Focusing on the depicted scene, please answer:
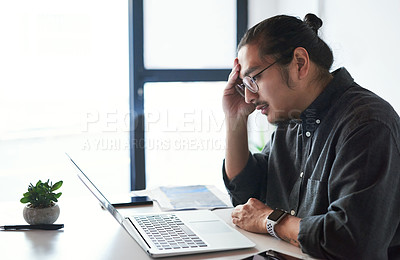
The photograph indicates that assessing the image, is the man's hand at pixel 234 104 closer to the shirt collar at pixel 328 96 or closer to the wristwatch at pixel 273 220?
the shirt collar at pixel 328 96

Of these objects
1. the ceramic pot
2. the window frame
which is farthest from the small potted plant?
the window frame

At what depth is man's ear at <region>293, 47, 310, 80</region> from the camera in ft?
5.10

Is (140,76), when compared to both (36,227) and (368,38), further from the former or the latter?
(36,227)

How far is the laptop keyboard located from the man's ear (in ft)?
1.92

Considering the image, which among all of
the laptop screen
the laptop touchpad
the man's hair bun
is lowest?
the laptop touchpad

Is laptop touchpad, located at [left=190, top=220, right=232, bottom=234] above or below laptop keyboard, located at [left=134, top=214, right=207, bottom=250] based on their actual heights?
below

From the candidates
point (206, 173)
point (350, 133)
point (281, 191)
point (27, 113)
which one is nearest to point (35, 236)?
point (281, 191)

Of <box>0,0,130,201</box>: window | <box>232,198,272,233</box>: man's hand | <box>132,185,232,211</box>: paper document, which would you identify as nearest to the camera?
<box>232,198,272,233</box>: man's hand

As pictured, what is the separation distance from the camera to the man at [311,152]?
126cm

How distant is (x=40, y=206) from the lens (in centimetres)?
157

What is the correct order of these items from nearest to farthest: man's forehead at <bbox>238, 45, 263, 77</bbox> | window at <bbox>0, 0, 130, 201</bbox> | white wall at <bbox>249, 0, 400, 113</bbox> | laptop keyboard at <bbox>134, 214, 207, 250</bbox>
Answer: laptop keyboard at <bbox>134, 214, 207, 250</bbox>
man's forehead at <bbox>238, 45, 263, 77</bbox>
white wall at <bbox>249, 0, 400, 113</bbox>
window at <bbox>0, 0, 130, 201</bbox>

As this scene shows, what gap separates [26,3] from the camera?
12.1 ft

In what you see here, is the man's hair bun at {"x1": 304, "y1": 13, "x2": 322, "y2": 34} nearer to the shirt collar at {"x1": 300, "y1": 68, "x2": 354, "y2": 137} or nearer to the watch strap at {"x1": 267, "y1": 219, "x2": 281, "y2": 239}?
the shirt collar at {"x1": 300, "y1": 68, "x2": 354, "y2": 137}

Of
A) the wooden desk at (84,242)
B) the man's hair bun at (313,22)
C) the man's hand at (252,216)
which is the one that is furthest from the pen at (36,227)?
the man's hair bun at (313,22)
